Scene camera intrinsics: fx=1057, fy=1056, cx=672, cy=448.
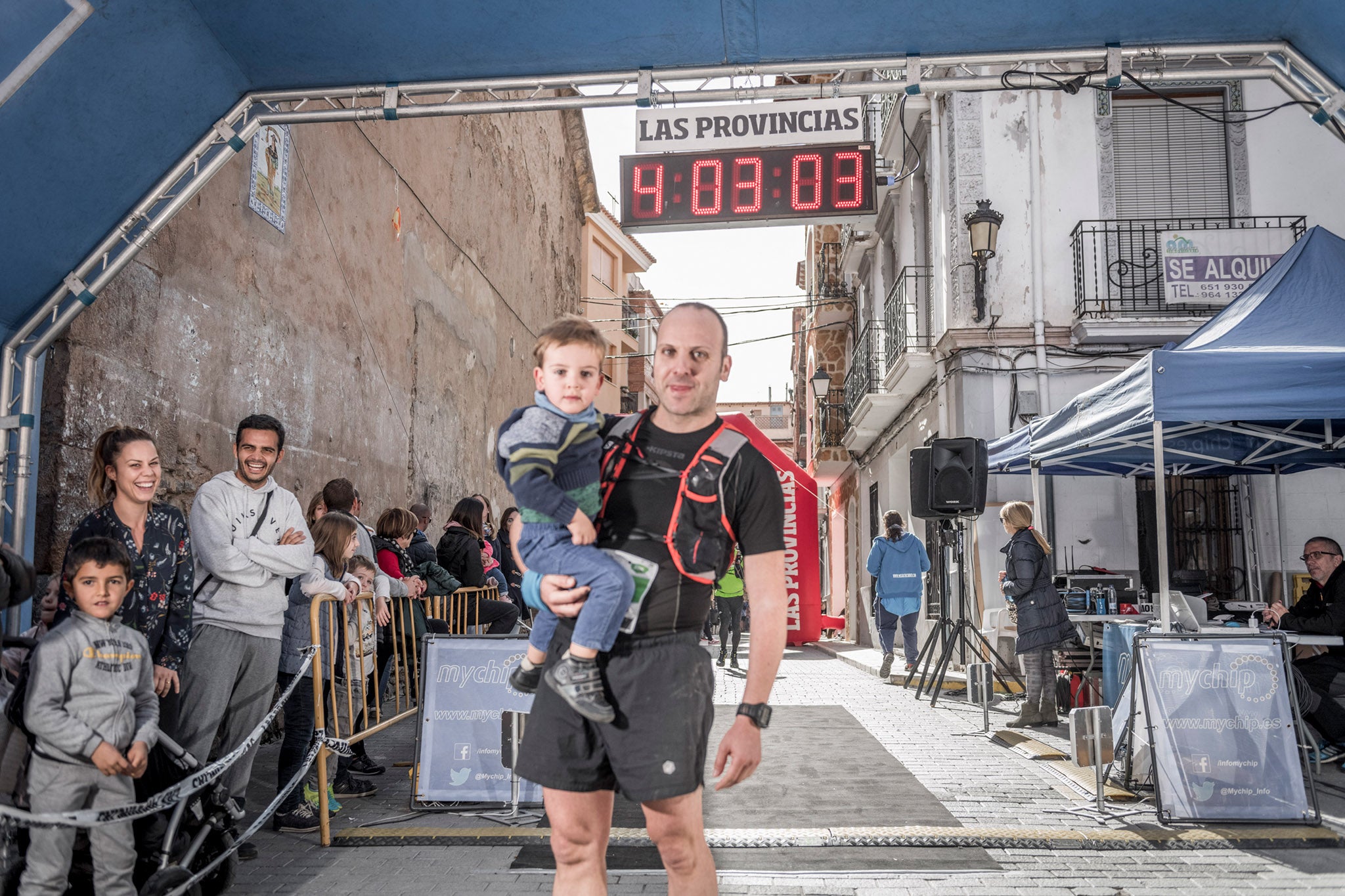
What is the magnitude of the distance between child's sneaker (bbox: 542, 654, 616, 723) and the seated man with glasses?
6203mm

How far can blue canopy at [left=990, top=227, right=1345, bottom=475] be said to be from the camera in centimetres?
675

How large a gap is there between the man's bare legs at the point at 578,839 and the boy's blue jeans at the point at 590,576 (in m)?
0.42

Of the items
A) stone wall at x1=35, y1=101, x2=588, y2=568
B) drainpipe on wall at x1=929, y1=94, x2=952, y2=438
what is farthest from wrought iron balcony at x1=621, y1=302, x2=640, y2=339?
drainpipe on wall at x1=929, y1=94, x2=952, y2=438

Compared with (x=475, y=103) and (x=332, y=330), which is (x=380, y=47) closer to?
(x=475, y=103)

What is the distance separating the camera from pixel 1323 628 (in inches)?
292

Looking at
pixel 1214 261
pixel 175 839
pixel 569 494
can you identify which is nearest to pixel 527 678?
pixel 569 494

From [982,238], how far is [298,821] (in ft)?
35.6

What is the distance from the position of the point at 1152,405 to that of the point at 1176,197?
28.0ft

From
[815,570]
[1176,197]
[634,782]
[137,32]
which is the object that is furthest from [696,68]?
[815,570]

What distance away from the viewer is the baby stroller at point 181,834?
13.3 ft

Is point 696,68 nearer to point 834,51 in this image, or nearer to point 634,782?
point 834,51

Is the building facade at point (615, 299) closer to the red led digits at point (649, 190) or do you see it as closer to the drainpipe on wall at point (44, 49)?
the red led digits at point (649, 190)

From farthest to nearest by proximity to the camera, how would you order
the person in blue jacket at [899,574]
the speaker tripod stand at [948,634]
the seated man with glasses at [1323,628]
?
the person in blue jacket at [899,574]
the speaker tripod stand at [948,634]
the seated man with glasses at [1323,628]

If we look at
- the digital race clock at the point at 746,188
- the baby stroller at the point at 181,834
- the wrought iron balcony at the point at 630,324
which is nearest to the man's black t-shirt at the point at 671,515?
the baby stroller at the point at 181,834
